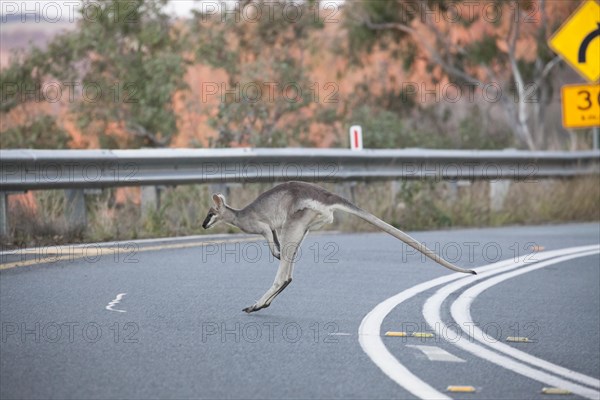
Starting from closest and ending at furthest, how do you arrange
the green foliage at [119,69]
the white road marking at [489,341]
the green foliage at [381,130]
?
the white road marking at [489,341]
the green foliage at [119,69]
the green foliage at [381,130]

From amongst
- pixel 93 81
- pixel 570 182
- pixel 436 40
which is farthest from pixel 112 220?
pixel 436 40

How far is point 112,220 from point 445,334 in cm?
732

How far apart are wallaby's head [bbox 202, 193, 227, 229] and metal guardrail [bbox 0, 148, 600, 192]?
5.16 m

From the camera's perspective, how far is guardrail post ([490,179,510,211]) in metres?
19.4

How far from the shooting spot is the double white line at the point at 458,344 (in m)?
6.25

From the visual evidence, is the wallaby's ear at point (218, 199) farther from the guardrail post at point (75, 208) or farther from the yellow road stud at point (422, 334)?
the guardrail post at point (75, 208)

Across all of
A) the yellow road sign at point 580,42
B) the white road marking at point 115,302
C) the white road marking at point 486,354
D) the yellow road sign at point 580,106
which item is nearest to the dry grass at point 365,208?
the yellow road sign at point 580,106

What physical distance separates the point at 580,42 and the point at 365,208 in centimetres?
393

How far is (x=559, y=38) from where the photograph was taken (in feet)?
55.2

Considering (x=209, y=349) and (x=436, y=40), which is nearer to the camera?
(x=209, y=349)

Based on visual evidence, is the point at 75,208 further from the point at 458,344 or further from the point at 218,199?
the point at 458,344

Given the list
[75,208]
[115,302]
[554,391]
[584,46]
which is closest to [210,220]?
[115,302]

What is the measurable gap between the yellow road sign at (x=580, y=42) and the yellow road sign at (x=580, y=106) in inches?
12.7

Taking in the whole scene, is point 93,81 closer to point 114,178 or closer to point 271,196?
point 114,178
